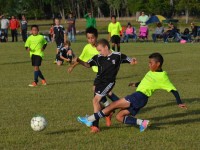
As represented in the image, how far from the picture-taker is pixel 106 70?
24.6 feet

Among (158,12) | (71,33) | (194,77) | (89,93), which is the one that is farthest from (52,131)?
(158,12)

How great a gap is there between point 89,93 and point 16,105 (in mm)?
2270

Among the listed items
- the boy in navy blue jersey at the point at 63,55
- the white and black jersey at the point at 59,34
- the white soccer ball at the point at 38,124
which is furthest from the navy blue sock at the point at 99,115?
the white and black jersey at the point at 59,34

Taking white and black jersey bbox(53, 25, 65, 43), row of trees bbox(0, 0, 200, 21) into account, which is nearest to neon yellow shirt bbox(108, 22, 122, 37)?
white and black jersey bbox(53, 25, 65, 43)

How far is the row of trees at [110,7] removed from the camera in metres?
75.1

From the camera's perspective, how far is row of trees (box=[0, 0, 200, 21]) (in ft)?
246

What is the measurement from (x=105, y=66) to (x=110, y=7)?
3587 inches

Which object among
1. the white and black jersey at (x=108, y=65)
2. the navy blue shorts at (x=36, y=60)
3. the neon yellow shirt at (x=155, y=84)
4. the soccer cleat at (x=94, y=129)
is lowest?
the soccer cleat at (x=94, y=129)

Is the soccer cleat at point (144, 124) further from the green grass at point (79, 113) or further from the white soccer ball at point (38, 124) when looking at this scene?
the white soccer ball at point (38, 124)

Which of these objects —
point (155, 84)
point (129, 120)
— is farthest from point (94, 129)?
point (155, 84)

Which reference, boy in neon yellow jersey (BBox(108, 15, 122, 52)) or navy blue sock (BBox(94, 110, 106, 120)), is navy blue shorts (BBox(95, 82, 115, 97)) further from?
boy in neon yellow jersey (BBox(108, 15, 122, 52))

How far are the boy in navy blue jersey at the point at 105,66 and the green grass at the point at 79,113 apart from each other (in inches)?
23.9

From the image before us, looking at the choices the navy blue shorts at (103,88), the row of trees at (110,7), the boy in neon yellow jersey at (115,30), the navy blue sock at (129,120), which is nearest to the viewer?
A: the navy blue sock at (129,120)

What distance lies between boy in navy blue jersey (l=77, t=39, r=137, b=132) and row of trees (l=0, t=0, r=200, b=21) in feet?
198
